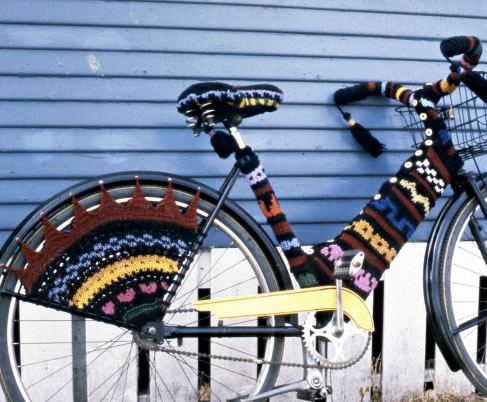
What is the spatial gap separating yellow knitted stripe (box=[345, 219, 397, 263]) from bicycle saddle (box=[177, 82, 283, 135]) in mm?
630

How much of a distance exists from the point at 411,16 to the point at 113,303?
A: 2.49m

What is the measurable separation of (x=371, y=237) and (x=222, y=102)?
0.87 metres

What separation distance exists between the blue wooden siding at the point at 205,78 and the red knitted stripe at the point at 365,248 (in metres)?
0.86

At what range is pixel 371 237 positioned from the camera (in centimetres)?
259

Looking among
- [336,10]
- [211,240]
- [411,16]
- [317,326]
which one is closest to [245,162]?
[317,326]

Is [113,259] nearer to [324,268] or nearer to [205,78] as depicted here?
[324,268]

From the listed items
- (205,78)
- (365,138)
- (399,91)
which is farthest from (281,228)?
(205,78)

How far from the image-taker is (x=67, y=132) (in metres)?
3.22

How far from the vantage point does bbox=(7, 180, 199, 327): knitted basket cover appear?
87.1 inches

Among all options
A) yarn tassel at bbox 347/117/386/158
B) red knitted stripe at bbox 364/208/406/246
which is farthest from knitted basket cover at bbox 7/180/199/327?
yarn tassel at bbox 347/117/386/158

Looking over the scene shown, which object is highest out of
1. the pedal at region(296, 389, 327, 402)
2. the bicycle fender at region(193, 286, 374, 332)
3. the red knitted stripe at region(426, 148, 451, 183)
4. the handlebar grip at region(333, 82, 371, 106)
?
the handlebar grip at region(333, 82, 371, 106)

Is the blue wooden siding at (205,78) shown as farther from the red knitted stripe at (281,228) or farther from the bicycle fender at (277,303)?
the bicycle fender at (277,303)

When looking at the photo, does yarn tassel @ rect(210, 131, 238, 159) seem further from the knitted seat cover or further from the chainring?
the chainring

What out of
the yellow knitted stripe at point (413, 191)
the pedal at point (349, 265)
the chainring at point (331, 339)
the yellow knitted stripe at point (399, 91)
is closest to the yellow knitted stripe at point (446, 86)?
the yellow knitted stripe at point (399, 91)
